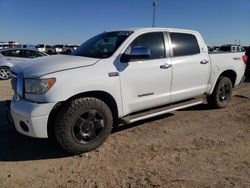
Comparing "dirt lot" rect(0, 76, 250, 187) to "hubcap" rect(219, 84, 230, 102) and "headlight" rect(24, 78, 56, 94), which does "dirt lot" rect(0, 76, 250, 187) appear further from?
"hubcap" rect(219, 84, 230, 102)

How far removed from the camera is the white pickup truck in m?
3.90

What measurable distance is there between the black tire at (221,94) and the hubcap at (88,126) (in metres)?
3.43

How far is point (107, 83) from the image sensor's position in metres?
4.33

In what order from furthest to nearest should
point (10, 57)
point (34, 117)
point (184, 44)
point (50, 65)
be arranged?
point (10, 57) → point (184, 44) → point (50, 65) → point (34, 117)

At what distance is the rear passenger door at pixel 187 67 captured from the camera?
17.8 ft

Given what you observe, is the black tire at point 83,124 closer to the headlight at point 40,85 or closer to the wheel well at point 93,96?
the wheel well at point 93,96

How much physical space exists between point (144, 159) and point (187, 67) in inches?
91.8

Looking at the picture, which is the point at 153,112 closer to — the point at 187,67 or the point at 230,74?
the point at 187,67

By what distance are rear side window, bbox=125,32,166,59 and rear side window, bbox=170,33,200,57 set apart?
0.33 meters

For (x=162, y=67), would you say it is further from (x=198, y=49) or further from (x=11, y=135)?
(x=11, y=135)

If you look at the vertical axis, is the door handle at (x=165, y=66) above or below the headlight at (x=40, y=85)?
above

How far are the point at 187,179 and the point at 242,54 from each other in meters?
4.77

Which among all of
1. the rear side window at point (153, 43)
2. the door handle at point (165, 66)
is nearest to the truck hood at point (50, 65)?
the rear side window at point (153, 43)

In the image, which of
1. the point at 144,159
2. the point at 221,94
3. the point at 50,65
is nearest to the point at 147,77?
the point at 144,159
